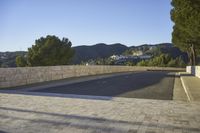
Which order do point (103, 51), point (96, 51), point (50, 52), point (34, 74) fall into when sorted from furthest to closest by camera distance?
point (103, 51)
point (96, 51)
point (50, 52)
point (34, 74)

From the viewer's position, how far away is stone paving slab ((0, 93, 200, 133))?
6.53m

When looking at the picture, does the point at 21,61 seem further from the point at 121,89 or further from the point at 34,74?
the point at 121,89

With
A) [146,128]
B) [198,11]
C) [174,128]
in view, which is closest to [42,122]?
[146,128]

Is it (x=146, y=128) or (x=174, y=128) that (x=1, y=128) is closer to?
(x=146, y=128)

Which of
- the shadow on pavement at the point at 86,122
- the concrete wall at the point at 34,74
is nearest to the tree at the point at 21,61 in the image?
the concrete wall at the point at 34,74

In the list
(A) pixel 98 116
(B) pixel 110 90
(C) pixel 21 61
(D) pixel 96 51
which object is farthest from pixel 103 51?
(A) pixel 98 116

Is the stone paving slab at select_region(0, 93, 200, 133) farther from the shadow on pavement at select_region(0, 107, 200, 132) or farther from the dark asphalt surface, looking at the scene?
the dark asphalt surface

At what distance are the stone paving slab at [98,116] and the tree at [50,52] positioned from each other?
44843mm

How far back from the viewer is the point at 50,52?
5631 centimetres

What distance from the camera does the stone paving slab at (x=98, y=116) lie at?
257 inches

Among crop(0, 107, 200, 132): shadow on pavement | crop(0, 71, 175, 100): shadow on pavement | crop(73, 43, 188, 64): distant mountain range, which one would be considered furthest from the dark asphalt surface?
crop(73, 43, 188, 64): distant mountain range

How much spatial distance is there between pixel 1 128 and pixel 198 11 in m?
16.6

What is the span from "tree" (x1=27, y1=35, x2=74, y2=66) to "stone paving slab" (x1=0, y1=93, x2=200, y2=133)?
147 feet

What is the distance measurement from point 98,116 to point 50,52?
49.6m
